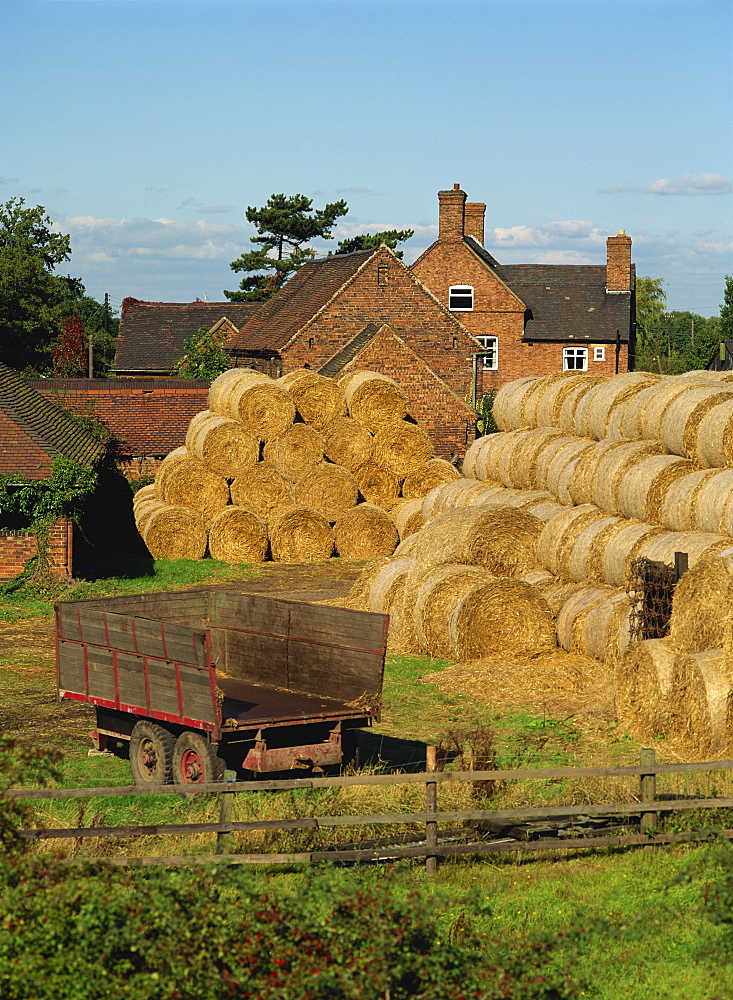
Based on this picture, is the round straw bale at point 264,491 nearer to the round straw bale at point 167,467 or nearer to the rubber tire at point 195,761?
the round straw bale at point 167,467

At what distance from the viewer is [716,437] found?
54.0ft

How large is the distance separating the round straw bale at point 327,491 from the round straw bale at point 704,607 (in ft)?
55.7

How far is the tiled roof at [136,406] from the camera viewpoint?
36.5 m

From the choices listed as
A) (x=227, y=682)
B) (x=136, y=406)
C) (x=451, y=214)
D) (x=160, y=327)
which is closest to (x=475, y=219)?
(x=451, y=214)

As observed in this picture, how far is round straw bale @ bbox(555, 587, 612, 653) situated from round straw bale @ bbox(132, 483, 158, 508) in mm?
16391

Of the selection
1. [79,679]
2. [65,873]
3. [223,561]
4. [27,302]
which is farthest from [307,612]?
[27,302]

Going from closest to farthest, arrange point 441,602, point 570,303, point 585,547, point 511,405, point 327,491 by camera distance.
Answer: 1. point 585,547
2. point 441,602
3. point 511,405
4. point 327,491
5. point 570,303

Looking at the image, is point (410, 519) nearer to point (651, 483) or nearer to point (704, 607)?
point (651, 483)

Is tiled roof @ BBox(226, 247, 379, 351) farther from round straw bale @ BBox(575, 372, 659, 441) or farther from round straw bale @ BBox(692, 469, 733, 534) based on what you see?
round straw bale @ BBox(692, 469, 733, 534)

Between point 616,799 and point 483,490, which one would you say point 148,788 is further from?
point 483,490

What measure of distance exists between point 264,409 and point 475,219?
121ft

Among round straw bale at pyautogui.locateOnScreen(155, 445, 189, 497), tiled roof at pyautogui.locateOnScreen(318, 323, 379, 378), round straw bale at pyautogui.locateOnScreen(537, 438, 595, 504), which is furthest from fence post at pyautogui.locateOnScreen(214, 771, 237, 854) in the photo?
tiled roof at pyautogui.locateOnScreen(318, 323, 379, 378)

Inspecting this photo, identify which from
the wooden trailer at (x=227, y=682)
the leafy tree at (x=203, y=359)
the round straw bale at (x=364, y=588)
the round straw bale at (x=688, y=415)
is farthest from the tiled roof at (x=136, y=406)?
the wooden trailer at (x=227, y=682)

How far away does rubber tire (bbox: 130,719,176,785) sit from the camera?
1217 cm
